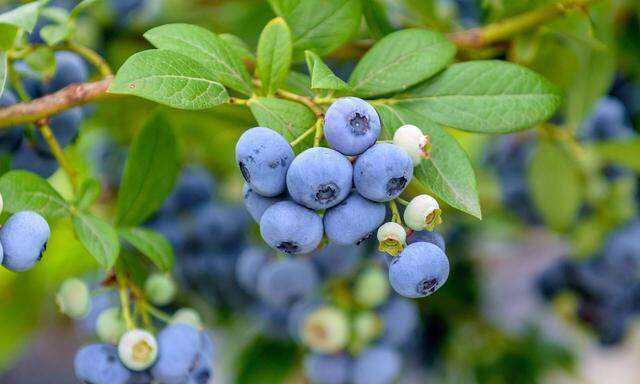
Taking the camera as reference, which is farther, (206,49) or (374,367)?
(374,367)

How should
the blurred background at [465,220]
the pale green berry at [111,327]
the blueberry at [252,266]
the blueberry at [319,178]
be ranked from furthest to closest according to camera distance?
the blueberry at [252,266]
the blurred background at [465,220]
the pale green berry at [111,327]
the blueberry at [319,178]

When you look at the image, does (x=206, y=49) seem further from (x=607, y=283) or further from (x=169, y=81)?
(x=607, y=283)

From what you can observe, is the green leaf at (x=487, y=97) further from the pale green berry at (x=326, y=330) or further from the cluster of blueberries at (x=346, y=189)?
the pale green berry at (x=326, y=330)

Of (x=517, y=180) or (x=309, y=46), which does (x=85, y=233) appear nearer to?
(x=309, y=46)

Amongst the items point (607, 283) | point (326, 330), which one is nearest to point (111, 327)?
point (326, 330)

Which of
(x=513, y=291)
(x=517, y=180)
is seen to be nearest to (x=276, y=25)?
(x=517, y=180)

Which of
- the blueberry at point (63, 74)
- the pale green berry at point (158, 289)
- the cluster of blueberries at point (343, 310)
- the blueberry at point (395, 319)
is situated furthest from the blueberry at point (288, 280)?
the blueberry at point (63, 74)
